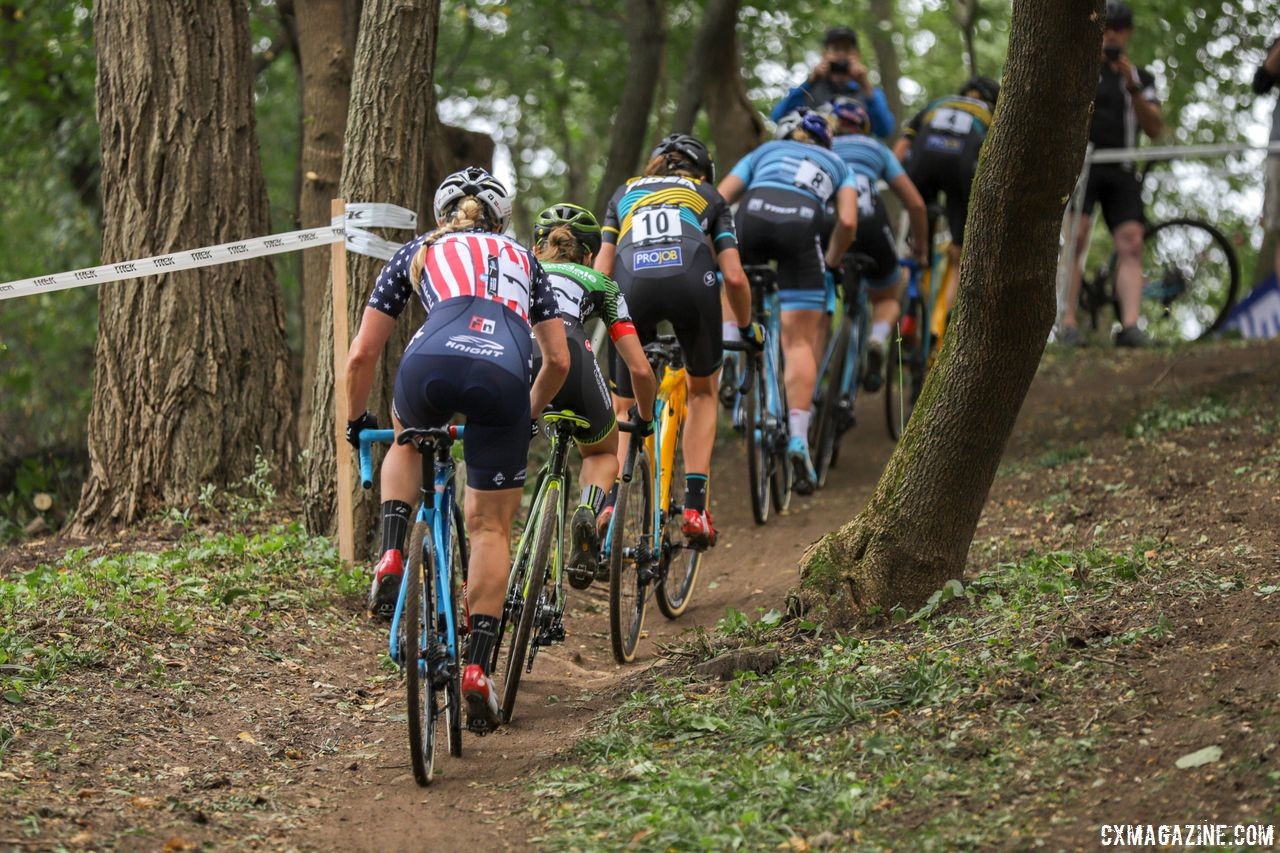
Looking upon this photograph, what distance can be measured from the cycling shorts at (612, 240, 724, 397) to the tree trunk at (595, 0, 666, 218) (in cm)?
556

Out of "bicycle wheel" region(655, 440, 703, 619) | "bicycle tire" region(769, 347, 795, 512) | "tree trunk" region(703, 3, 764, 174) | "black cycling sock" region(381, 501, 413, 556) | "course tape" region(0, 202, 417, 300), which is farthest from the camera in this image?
"tree trunk" region(703, 3, 764, 174)

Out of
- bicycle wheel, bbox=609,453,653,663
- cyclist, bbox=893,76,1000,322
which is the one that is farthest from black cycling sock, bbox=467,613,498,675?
cyclist, bbox=893,76,1000,322

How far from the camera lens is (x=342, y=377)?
7906mm

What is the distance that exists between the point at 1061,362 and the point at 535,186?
1505 cm

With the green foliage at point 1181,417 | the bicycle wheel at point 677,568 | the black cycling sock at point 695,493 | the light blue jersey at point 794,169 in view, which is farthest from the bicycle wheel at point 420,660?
the green foliage at point 1181,417

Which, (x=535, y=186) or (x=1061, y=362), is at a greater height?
(x=535, y=186)

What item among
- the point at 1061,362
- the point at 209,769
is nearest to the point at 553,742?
the point at 209,769

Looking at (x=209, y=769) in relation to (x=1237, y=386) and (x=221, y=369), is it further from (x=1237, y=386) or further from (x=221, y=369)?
(x=1237, y=386)

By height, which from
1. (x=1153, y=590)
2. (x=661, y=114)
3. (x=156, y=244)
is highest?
(x=661, y=114)

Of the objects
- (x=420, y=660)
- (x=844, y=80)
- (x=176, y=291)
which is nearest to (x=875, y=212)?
(x=844, y=80)

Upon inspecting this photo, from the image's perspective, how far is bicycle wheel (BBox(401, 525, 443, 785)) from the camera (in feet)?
15.9

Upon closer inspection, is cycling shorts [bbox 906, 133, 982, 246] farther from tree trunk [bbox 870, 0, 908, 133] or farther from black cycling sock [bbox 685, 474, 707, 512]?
tree trunk [bbox 870, 0, 908, 133]

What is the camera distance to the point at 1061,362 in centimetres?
1322

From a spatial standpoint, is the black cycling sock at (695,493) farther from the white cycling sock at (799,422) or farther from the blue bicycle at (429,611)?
the blue bicycle at (429,611)
